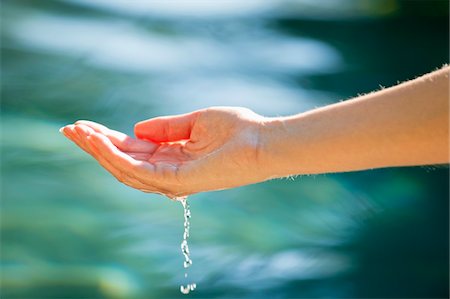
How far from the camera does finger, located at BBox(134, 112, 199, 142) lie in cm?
212

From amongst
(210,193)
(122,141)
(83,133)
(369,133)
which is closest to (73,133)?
(83,133)

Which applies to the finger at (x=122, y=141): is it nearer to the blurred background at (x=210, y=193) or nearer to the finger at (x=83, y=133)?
the finger at (x=83, y=133)

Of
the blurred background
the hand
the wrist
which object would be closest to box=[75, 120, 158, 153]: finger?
the hand

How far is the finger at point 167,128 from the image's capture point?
2.12m

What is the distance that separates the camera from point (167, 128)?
84.1 inches

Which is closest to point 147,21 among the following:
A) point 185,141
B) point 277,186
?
point 277,186

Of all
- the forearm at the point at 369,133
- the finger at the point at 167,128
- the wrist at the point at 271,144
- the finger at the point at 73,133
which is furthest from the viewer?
the finger at the point at 167,128

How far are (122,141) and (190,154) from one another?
0.67ft

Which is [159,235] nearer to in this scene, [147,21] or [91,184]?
[91,184]

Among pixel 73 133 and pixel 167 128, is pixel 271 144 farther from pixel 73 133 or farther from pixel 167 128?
pixel 73 133

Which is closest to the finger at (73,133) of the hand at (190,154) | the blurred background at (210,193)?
the hand at (190,154)

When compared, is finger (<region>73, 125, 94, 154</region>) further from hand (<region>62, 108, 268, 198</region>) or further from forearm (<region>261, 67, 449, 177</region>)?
forearm (<region>261, 67, 449, 177</region>)

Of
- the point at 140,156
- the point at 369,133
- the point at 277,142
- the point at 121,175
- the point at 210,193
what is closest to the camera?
the point at 369,133

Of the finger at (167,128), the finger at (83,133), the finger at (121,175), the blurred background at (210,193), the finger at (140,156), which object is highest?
the blurred background at (210,193)
